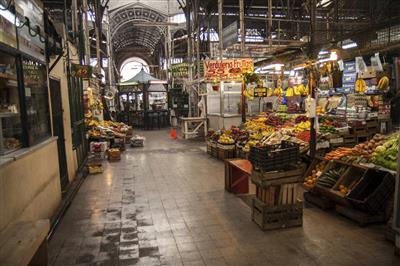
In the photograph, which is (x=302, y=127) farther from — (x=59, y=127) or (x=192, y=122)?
(x=192, y=122)

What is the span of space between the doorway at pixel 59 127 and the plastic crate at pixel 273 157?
14.2ft

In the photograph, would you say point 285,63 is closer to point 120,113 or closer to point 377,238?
point 377,238

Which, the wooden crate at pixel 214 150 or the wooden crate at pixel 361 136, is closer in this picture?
the wooden crate at pixel 361 136

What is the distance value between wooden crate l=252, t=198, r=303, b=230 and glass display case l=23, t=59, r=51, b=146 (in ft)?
11.9

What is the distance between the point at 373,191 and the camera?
509 centimetres

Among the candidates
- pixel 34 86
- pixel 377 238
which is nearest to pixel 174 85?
pixel 34 86

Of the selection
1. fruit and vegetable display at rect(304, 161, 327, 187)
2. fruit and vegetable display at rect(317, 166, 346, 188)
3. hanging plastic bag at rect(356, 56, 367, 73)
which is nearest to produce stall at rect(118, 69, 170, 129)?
hanging plastic bag at rect(356, 56, 367, 73)

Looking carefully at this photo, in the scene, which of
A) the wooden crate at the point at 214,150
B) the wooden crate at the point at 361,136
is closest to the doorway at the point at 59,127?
the wooden crate at the point at 214,150

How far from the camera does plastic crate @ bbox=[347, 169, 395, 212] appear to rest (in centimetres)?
485

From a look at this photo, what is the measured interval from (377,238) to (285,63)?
6573 mm

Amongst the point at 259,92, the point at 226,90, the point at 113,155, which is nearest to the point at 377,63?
the point at 259,92

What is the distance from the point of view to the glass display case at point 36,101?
485cm

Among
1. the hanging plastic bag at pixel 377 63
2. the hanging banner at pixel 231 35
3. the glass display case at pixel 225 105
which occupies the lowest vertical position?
the glass display case at pixel 225 105

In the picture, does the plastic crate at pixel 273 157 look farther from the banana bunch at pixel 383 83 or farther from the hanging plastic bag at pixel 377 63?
the hanging plastic bag at pixel 377 63
